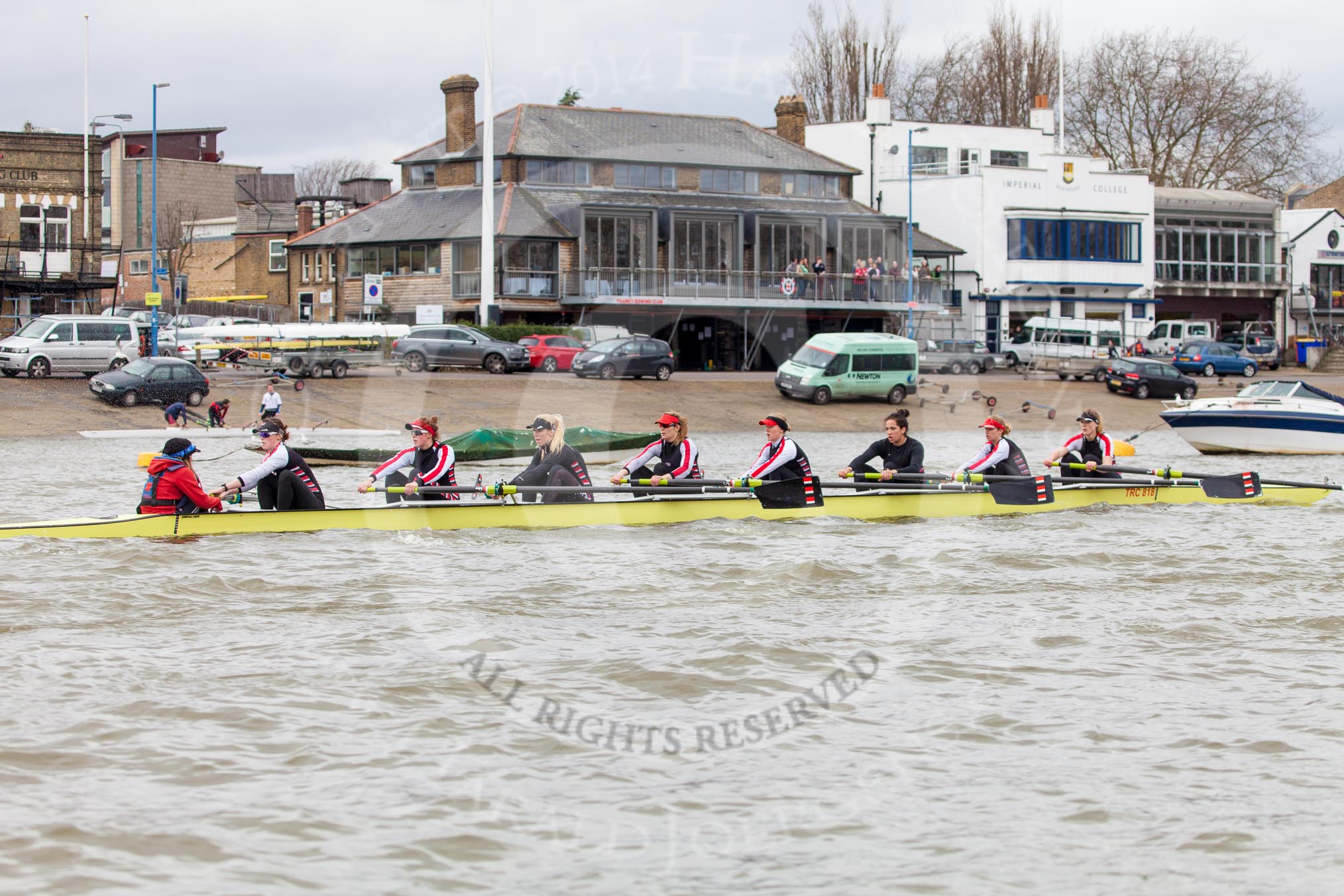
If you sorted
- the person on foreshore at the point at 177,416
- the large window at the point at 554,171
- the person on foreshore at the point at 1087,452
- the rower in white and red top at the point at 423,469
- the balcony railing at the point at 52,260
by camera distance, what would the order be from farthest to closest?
the large window at the point at 554,171, the balcony railing at the point at 52,260, the person on foreshore at the point at 177,416, the person on foreshore at the point at 1087,452, the rower in white and red top at the point at 423,469

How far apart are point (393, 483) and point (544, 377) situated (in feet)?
74.3

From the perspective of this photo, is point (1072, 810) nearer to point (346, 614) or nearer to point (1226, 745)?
point (1226, 745)

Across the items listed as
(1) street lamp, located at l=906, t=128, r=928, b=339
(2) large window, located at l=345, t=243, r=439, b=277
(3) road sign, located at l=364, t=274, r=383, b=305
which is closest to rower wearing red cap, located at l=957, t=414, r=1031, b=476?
(3) road sign, located at l=364, t=274, r=383, b=305

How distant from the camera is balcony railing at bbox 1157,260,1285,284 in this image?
189 feet

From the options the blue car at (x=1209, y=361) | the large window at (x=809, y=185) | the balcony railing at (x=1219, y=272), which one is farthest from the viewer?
the balcony railing at (x=1219, y=272)

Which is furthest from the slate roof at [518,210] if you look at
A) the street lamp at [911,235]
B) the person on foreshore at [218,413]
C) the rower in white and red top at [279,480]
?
the rower in white and red top at [279,480]

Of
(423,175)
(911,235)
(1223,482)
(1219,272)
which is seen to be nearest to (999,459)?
(1223,482)

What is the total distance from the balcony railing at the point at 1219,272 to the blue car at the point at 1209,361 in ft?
36.4

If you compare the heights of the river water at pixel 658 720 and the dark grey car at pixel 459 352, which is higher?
the dark grey car at pixel 459 352

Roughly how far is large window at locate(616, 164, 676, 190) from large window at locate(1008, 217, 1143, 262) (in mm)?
13857

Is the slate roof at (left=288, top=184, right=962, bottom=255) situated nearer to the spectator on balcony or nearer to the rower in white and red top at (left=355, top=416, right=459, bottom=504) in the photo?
the spectator on balcony

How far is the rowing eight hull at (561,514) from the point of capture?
1280cm

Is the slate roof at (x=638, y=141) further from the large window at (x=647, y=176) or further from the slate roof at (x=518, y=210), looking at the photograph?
the slate roof at (x=518, y=210)

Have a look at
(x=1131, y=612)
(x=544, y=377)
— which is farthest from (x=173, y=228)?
(x=1131, y=612)
